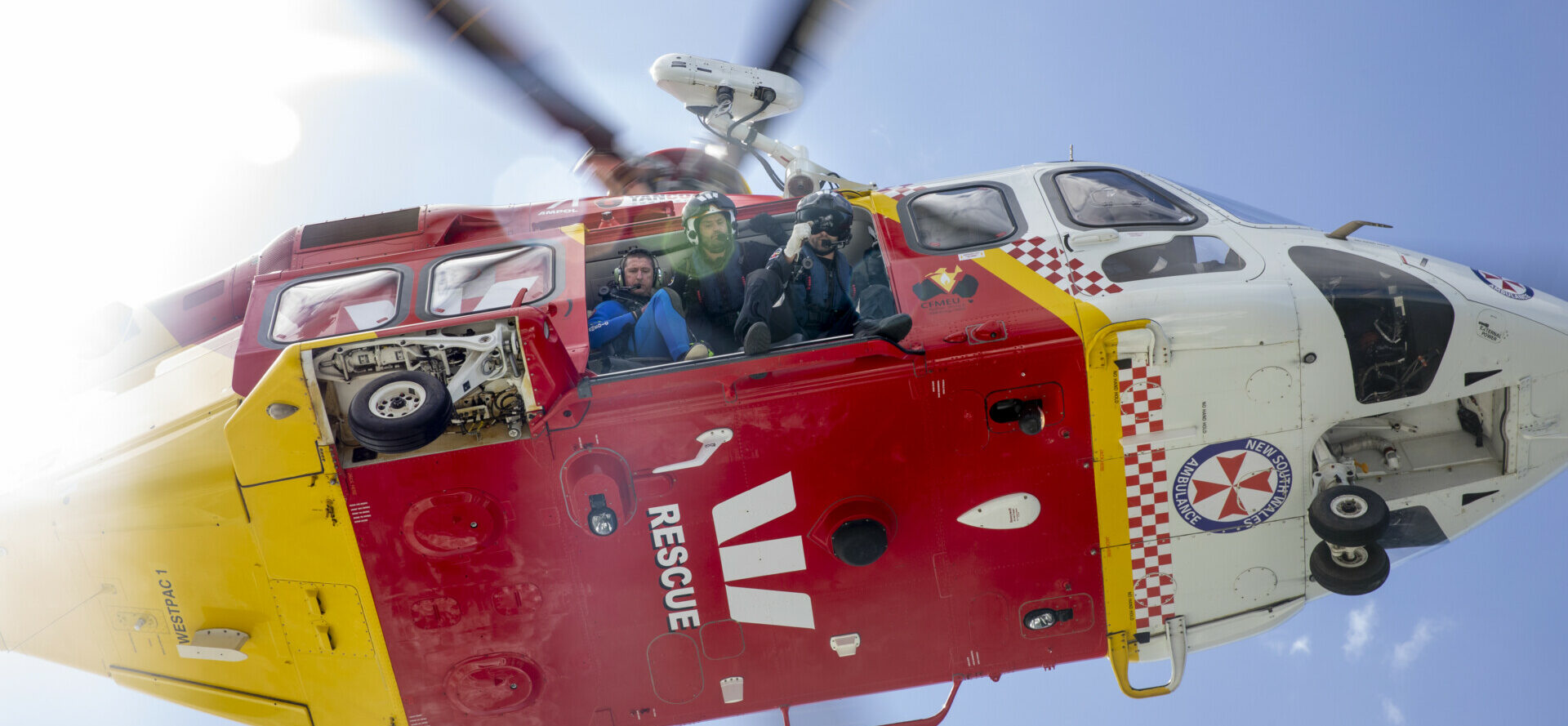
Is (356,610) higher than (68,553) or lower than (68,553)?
lower

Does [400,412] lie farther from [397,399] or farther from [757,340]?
[757,340]

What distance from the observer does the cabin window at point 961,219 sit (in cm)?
677

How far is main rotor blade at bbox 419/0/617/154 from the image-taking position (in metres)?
7.18

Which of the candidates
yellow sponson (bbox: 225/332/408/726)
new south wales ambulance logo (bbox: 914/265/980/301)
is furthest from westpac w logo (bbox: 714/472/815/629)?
yellow sponson (bbox: 225/332/408/726)

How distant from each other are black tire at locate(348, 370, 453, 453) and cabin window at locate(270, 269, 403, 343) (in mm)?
1323

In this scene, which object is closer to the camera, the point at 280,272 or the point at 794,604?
the point at 794,604

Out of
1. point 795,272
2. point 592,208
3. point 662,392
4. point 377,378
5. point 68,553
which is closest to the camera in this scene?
point 377,378

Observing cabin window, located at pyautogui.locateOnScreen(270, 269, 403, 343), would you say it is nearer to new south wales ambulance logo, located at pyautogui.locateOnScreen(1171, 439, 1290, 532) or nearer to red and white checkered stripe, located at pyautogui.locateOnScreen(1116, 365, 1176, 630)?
red and white checkered stripe, located at pyautogui.locateOnScreen(1116, 365, 1176, 630)

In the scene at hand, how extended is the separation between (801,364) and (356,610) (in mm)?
3229

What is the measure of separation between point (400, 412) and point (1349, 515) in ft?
18.1

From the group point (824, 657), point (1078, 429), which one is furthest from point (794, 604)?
point (1078, 429)

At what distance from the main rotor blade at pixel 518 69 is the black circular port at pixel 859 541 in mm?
4546

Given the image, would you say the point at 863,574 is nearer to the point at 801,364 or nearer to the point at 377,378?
the point at 801,364

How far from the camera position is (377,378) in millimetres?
5523
